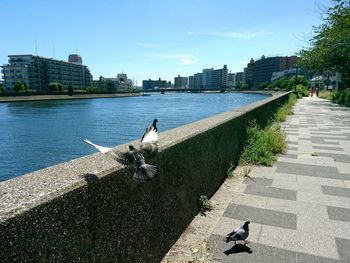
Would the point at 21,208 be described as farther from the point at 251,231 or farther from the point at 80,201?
the point at 251,231

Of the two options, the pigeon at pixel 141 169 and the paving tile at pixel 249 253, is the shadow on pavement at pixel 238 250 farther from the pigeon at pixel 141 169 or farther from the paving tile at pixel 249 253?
the pigeon at pixel 141 169

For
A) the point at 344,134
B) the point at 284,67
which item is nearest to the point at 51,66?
the point at 284,67

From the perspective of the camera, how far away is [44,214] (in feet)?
6.19

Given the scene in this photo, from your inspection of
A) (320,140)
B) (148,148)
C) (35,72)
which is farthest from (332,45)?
(35,72)

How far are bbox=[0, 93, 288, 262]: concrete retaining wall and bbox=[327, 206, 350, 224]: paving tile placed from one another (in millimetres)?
1933

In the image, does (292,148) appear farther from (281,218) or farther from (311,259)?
(311,259)

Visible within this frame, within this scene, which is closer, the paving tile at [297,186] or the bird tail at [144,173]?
the bird tail at [144,173]

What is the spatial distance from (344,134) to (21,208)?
12.9 m

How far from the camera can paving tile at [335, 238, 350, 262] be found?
11.5 feet

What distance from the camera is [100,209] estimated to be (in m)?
2.44

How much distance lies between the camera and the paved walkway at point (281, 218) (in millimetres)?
3594

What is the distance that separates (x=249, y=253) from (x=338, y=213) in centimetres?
188

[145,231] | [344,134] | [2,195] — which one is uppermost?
[2,195]

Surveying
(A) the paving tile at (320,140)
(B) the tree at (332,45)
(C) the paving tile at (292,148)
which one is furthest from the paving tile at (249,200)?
(B) the tree at (332,45)
